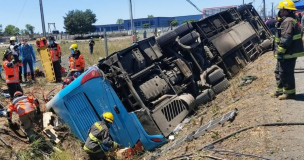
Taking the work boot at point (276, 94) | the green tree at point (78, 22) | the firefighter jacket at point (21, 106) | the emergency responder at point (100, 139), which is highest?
the green tree at point (78, 22)

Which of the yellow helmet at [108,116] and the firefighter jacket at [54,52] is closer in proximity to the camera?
the yellow helmet at [108,116]

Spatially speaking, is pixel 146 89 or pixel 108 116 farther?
pixel 146 89

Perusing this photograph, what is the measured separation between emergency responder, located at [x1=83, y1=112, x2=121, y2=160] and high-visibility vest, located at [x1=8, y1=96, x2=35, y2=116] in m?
1.53

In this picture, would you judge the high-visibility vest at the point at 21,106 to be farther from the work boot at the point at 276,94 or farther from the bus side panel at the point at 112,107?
the work boot at the point at 276,94

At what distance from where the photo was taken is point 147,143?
5730 mm

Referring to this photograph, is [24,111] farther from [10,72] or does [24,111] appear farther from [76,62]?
[76,62]

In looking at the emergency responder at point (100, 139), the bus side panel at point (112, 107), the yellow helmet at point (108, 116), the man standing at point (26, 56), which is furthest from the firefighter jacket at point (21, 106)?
the man standing at point (26, 56)

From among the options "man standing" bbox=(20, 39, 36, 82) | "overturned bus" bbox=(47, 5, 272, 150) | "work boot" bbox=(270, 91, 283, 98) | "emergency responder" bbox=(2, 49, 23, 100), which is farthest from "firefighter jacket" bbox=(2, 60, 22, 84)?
"work boot" bbox=(270, 91, 283, 98)

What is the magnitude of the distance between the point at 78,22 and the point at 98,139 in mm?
58161

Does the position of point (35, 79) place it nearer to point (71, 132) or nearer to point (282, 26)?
point (71, 132)

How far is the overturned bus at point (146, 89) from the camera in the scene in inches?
224

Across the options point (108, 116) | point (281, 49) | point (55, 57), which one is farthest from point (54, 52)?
point (281, 49)

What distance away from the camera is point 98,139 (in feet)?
18.0

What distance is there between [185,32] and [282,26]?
323 cm
